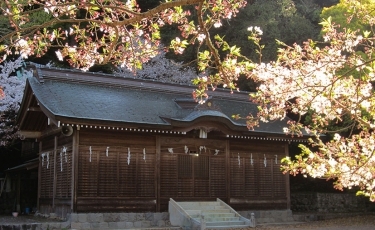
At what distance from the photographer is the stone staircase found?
14009 mm

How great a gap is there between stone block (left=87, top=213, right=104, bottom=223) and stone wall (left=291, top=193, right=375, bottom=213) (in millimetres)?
9886

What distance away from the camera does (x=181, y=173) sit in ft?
51.4

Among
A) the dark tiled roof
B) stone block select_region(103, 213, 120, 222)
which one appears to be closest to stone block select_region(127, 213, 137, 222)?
stone block select_region(103, 213, 120, 222)

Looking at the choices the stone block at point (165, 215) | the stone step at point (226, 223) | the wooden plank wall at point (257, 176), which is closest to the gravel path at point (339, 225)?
the stone step at point (226, 223)

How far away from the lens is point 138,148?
1491cm

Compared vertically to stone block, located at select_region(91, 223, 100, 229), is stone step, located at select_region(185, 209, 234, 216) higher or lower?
higher

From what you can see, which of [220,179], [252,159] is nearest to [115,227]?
[220,179]

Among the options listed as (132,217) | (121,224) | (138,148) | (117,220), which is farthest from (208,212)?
(138,148)

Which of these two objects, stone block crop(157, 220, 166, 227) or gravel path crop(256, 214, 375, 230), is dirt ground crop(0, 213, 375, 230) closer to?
gravel path crop(256, 214, 375, 230)

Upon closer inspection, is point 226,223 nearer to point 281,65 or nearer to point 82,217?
point 82,217

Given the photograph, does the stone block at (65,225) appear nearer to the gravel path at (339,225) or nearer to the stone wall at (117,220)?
the stone wall at (117,220)

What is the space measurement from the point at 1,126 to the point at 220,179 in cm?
958

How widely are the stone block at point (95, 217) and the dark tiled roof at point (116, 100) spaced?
2.79 metres

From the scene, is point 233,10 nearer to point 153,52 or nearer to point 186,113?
point 153,52
